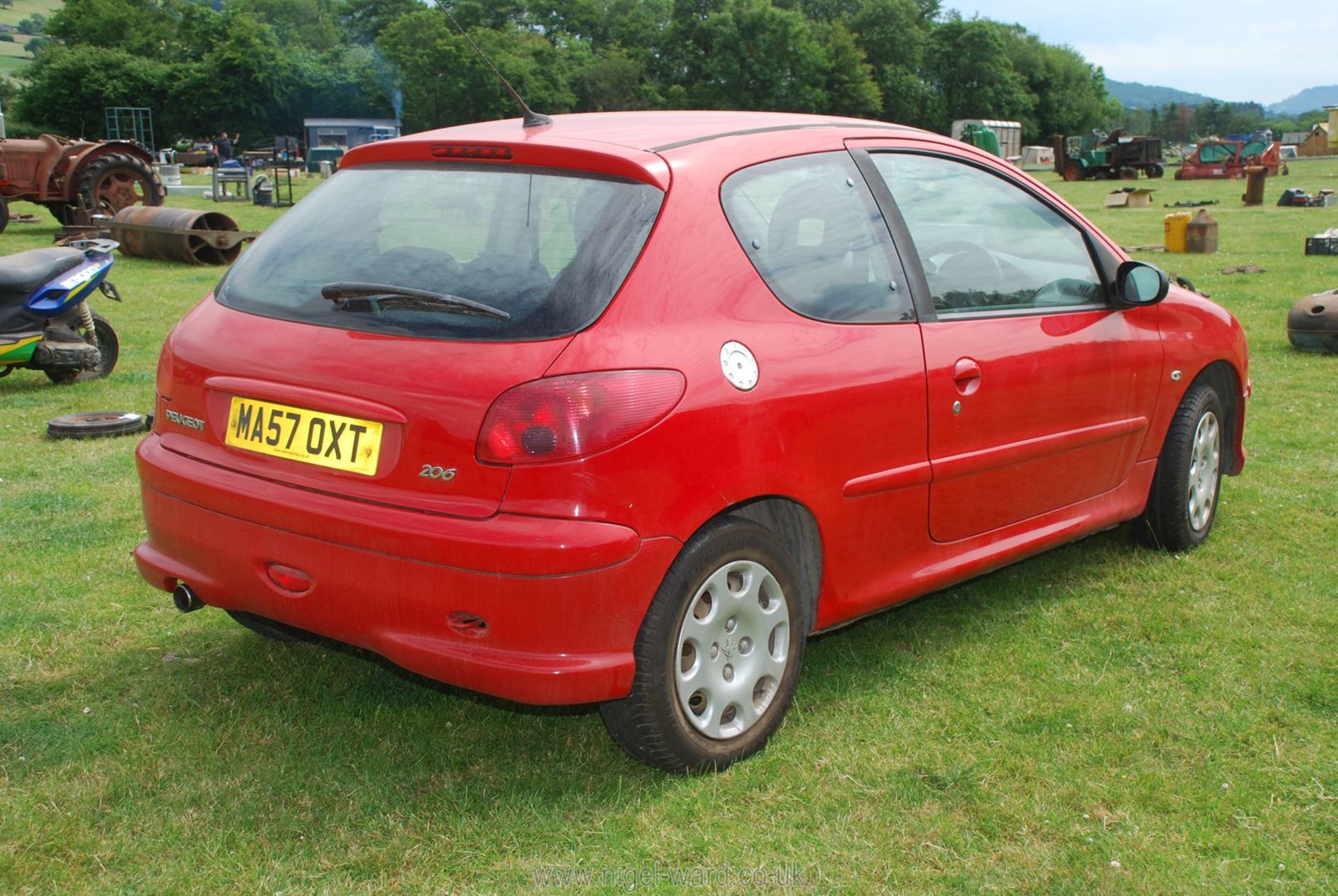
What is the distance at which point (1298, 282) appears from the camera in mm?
14492

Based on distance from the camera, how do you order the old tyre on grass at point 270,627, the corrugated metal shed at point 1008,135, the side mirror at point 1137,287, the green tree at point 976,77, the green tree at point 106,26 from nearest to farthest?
the old tyre on grass at point 270,627 < the side mirror at point 1137,287 < the corrugated metal shed at point 1008,135 < the green tree at point 106,26 < the green tree at point 976,77

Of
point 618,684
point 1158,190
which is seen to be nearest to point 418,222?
point 618,684

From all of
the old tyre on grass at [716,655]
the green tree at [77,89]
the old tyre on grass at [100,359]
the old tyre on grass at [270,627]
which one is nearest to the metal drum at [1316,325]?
the old tyre on grass at [716,655]

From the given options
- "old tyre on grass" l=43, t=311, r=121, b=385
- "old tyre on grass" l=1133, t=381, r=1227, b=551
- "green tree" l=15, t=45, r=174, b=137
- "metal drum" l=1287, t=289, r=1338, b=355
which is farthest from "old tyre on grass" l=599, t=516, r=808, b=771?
"green tree" l=15, t=45, r=174, b=137

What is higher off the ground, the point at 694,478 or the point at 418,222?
the point at 418,222

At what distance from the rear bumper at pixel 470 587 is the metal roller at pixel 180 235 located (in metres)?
14.7

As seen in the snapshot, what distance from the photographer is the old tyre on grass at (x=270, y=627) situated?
12.0 feet

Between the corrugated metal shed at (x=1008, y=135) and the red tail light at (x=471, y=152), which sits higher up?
the corrugated metal shed at (x=1008, y=135)

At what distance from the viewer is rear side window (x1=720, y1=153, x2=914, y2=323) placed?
11.4ft

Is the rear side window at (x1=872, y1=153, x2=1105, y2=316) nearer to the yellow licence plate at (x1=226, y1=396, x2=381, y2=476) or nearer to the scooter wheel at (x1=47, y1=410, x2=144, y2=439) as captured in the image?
the yellow licence plate at (x1=226, y1=396, x2=381, y2=476)

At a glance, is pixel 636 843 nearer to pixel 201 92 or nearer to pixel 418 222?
pixel 418 222

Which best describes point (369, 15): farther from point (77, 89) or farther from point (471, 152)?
point (471, 152)

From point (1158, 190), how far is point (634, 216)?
1509 inches

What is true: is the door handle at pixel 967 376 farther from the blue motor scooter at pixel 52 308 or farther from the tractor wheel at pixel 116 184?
the tractor wheel at pixel 116 184
